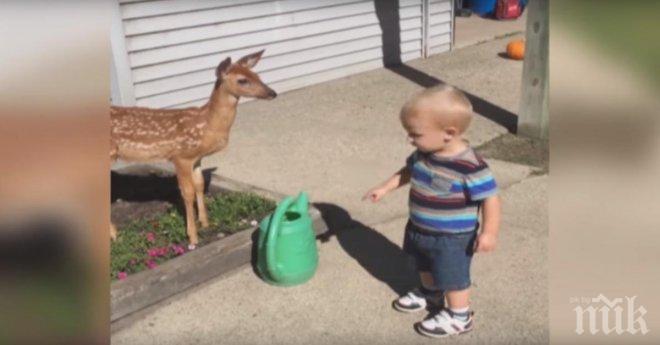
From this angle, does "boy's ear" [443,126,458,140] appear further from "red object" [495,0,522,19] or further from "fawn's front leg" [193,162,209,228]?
"red object" [495,0,522,19]

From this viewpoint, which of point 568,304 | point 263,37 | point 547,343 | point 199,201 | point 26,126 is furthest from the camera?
point 263,37

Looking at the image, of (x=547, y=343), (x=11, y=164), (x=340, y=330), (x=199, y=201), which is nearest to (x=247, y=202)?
(x=199, y=201)

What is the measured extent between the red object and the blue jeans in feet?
33.9

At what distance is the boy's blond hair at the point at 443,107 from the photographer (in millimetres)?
2432

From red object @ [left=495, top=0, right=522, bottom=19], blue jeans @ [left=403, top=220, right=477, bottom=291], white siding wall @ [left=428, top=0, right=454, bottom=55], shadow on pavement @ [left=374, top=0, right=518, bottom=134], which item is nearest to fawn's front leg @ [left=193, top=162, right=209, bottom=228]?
blue jeans @ [left=403, top=220, right=477, bottom=291]

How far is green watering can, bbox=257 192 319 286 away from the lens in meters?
3.17

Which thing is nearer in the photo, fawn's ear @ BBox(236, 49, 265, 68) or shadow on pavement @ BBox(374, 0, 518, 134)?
fawn's ear @ BBox(236, 49, 265, 68)

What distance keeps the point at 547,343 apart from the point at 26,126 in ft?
9.29

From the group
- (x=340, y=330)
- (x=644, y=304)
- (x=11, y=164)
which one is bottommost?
(x=340, y=330)

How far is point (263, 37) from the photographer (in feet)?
24.0

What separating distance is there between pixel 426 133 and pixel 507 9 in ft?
34.6

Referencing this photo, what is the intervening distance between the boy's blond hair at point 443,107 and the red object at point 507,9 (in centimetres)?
1046

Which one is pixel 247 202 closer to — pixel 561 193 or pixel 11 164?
pixel 561 193

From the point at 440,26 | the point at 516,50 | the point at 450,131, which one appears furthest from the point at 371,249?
the point at 440,26
